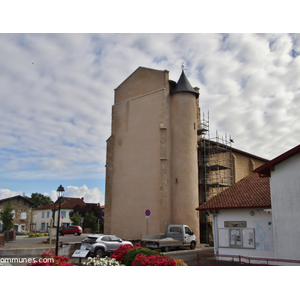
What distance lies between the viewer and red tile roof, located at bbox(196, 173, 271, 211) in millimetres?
17031

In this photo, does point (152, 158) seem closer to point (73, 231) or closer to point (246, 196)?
point (246, 196)

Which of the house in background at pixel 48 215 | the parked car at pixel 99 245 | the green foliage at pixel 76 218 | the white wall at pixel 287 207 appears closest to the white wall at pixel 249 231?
the white wall at pixel 287 207

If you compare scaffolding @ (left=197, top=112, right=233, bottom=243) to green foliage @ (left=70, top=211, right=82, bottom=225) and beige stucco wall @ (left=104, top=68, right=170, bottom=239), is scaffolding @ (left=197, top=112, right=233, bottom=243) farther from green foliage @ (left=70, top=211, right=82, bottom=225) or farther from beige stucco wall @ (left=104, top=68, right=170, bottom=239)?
green foliage @ (left=70, top=211, right=82, bottom=225)

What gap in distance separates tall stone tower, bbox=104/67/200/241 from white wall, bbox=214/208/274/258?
434 inches

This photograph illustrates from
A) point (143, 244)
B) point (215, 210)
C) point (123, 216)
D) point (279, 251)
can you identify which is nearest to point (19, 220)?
point (123, 216)

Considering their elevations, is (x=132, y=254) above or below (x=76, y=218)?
below

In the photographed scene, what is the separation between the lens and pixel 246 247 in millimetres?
17062

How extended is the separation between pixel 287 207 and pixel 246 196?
581 centimetres

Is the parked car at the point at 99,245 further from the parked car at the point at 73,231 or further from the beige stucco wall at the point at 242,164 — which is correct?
the parked car at the point at 73,231

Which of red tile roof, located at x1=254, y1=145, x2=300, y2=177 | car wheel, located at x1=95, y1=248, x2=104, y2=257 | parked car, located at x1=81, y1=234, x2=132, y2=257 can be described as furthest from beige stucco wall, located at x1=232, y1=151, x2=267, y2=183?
red tile roof, located at x1=254, y1=145, x2=300, y2=177

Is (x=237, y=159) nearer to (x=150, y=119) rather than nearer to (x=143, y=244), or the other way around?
(x=150, y=119)

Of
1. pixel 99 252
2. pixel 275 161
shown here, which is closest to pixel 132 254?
pixel 275 161

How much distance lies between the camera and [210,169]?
123 ft

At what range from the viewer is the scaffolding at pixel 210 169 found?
34750 mm
